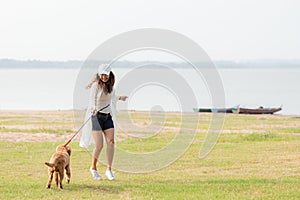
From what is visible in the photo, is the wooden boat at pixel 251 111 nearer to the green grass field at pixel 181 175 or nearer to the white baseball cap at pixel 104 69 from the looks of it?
the green grass field at pixel 181 175

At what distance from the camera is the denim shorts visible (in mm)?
11022

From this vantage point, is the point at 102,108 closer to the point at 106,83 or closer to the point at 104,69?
the point at 106,83

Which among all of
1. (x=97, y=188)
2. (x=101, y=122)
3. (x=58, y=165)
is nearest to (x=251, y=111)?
(x=101, y=122)

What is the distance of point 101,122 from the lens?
36.3 feet

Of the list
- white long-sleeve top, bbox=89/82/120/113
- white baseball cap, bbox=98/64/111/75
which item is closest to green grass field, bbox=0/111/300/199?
white long-sleeve top, bbox=89/82/120/113

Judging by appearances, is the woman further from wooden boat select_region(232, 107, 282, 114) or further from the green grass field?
wooden boat select_region(232, 107, 282, 114)

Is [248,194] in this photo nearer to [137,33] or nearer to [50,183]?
[50,183]

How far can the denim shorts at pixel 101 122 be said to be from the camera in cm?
1102

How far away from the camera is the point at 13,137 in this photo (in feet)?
74.6

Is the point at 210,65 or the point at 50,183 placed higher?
the point at 210,65

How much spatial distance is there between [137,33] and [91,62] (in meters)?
1.54

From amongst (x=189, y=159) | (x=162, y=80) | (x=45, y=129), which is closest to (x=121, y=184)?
(x=189, y=159)

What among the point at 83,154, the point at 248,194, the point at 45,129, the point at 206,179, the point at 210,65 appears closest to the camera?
the point at 248,194

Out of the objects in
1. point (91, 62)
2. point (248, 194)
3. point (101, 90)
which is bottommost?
point (248, 194)
